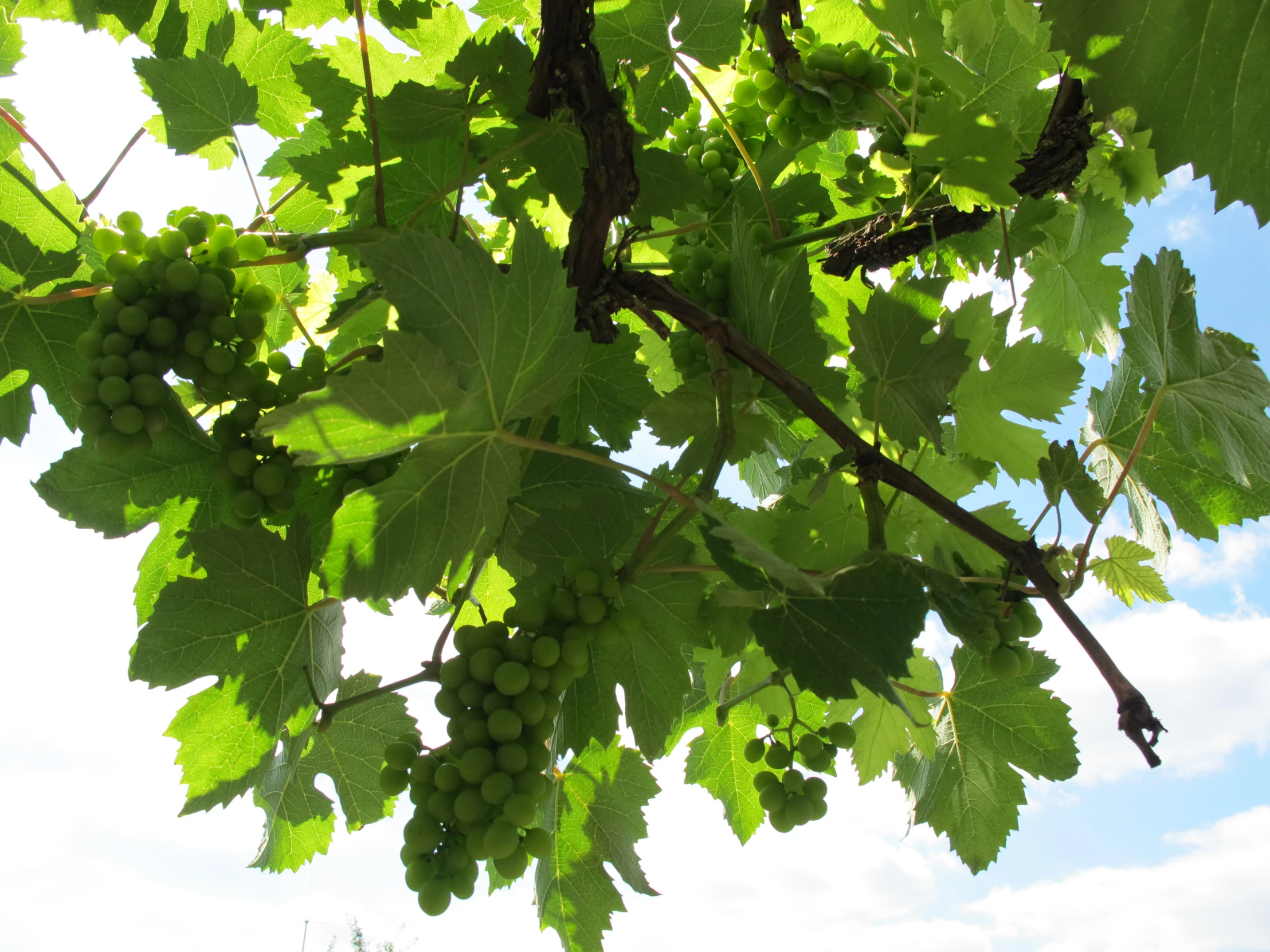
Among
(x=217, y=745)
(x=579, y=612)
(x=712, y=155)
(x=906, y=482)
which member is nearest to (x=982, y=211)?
(x=712, y=155)

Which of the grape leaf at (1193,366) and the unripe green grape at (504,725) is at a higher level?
the grape leaf at (1193,366)

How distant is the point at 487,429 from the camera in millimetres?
1090

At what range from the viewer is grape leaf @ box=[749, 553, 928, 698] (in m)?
0.97

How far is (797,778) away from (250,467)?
1.05 meters

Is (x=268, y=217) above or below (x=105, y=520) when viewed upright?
above

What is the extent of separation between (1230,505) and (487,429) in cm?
154

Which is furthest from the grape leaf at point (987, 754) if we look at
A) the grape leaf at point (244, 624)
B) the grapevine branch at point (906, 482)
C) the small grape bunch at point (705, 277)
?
the grape leaf at point (244, 624)

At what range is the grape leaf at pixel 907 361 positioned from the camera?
48.4 inches

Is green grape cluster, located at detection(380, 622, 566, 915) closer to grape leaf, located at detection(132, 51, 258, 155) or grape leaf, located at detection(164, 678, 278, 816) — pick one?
grape leaf, located at detection(164, 678, 278, 816)

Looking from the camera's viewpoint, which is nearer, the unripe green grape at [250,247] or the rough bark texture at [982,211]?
the unripe green grape at [250,247]

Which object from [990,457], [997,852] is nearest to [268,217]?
[990,457]

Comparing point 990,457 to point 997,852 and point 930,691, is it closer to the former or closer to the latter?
point 930,691

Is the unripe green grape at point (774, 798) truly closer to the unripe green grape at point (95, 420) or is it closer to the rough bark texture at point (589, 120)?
the rough bark texture at point (589, 120)

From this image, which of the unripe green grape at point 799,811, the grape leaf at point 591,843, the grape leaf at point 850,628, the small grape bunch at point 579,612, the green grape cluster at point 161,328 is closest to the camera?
the grape leaf at point 850,628
